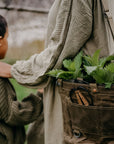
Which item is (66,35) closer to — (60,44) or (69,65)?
(60,44)

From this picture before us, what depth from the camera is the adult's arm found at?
1.88 m

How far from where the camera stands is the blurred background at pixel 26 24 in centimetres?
742

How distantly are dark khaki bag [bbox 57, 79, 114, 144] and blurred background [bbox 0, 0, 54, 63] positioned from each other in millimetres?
5771

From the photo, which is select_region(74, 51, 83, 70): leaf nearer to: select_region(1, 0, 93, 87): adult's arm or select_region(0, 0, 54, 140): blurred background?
select_region(1, 0, 93, 87): adult's arm

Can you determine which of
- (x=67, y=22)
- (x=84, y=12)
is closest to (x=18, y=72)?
(x=67, y=22)

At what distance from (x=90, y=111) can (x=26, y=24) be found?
242 inches

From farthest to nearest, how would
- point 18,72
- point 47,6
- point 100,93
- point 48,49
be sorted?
point 47,6 → point 18,72 → point 48,49 → point 100,93

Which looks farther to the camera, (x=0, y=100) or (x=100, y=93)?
(x=0, y=100)

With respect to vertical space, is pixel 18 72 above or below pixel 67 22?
below

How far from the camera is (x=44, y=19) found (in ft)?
24.6

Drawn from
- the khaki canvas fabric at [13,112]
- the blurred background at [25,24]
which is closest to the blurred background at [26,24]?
the blurred background at [25,24]

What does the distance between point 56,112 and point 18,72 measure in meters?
0.42

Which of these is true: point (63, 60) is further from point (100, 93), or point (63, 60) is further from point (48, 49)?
point (100, 93)

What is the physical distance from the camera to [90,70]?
1.60 m
